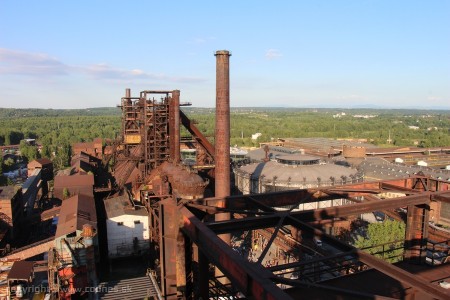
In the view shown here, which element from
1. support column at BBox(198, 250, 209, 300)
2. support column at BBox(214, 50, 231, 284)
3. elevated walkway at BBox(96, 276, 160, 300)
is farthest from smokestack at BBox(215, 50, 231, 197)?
support column at BBox(198, 250, 209, 300)

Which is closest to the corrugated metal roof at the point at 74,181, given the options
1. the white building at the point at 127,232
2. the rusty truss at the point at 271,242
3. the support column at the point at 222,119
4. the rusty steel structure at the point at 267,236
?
the white building at the point at 127,232

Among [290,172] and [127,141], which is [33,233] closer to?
[127,141]

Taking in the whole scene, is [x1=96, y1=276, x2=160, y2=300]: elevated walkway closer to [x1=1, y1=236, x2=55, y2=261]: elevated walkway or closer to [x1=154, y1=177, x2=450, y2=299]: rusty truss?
[x1=1, y1=236, x2=55, y2=261]: elevated walkway

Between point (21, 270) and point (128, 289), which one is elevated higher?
point (21, 270)

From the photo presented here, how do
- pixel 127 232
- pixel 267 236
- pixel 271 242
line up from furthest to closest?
pixel 127 232
pixel 267 236
pixel 271 242

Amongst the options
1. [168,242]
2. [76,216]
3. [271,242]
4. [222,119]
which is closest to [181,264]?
[168,242]

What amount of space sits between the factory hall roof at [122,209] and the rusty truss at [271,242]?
37.6ft

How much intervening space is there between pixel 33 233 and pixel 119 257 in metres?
10.6

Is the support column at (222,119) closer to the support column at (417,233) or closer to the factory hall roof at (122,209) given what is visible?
the factory hall roof at (122,209)

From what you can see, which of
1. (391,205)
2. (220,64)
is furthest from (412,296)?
(220,64)

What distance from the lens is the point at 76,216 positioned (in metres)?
18.9

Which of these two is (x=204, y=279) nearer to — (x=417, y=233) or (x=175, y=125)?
(x=417, y=233)

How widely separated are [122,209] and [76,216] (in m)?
4.22

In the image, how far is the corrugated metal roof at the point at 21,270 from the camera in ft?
57.8
